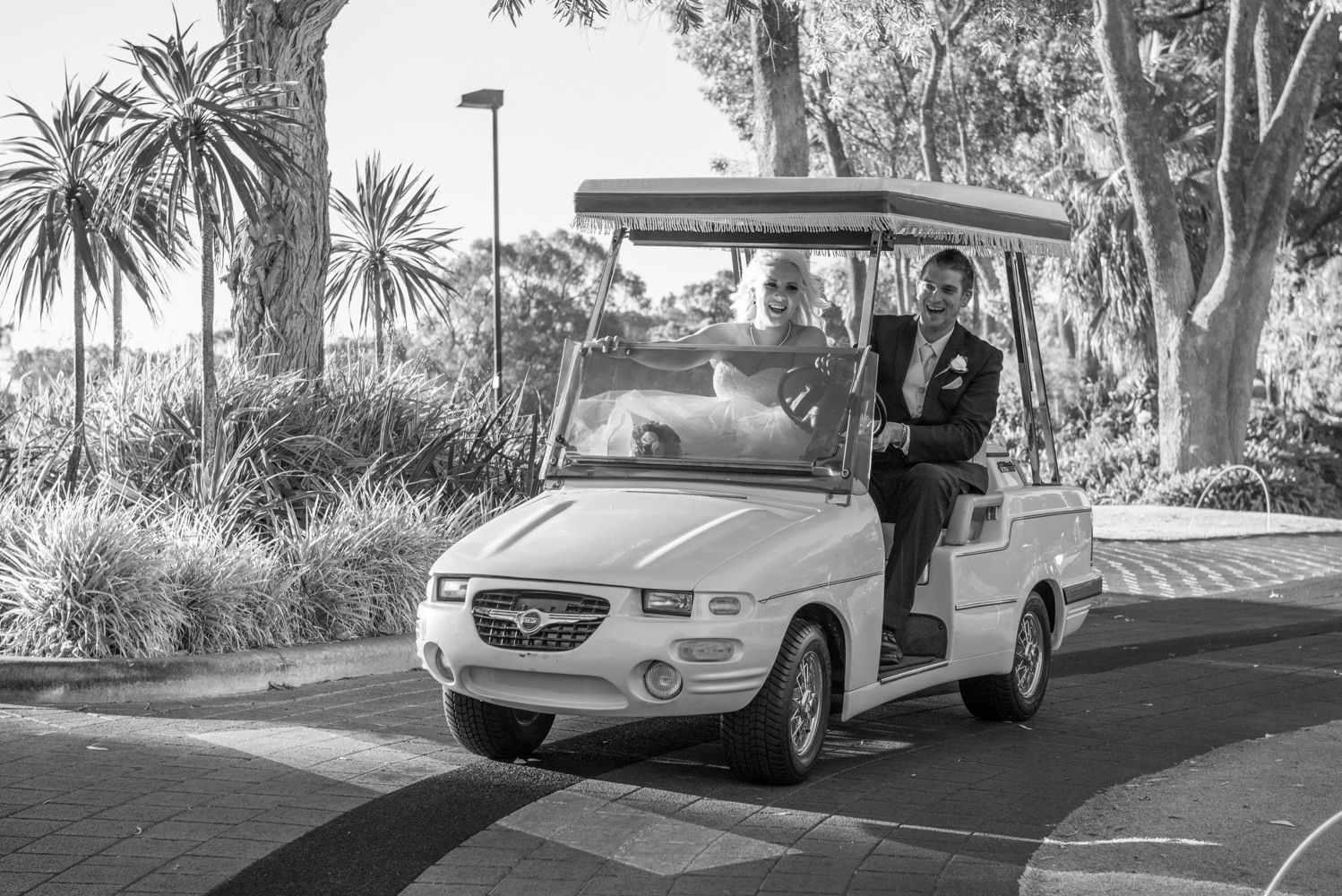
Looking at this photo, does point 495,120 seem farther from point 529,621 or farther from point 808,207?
point 529,621

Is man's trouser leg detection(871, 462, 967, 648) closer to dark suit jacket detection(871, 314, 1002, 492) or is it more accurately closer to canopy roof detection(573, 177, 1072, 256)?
dark suit jacket detection(871, 314, 1002, 492)

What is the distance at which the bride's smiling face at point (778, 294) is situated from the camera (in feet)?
22.2

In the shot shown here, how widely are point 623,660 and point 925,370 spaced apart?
246 cm

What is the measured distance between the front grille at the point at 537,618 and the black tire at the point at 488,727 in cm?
48

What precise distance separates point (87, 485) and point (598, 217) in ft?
15.5

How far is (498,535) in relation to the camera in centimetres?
567

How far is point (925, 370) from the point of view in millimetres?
6930

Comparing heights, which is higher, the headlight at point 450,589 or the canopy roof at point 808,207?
the canopy roof at point 808,207

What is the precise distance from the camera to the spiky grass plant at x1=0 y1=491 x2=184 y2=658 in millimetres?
7473

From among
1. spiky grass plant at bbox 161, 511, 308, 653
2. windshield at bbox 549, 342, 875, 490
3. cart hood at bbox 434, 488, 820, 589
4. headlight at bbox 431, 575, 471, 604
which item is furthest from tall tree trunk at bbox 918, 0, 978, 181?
headlight at bbox 431, 575, 471, 604

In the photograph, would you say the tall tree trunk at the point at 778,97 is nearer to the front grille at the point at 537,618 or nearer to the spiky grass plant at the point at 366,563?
the spiky grass plant at the point at 366,563

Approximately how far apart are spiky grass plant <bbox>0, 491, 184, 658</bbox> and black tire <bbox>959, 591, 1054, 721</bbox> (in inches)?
155

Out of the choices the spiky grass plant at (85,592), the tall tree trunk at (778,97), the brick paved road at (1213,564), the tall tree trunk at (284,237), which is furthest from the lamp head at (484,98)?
the spiky grass plant at (85,592)

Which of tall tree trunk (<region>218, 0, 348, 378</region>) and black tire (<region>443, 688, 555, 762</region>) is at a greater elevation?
tall tree trunk (<region>218, 0, 348, 378</region>)
